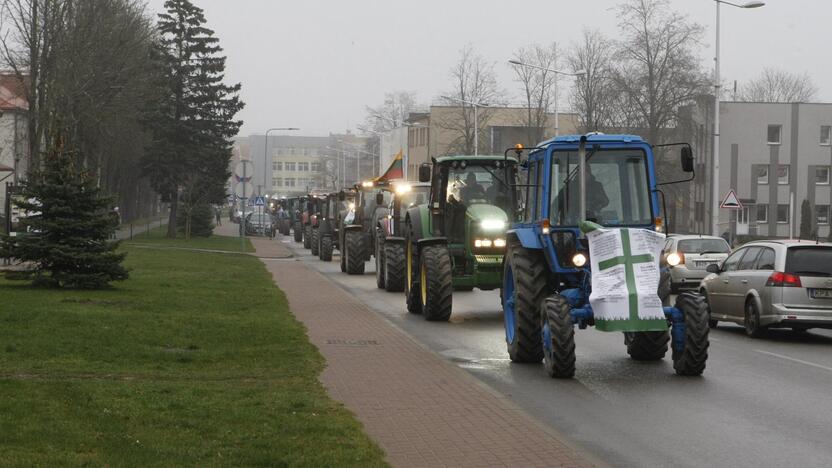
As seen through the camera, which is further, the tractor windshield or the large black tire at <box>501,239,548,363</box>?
the tractor windshield

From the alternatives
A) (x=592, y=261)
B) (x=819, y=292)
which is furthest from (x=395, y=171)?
(x=592, y=261)

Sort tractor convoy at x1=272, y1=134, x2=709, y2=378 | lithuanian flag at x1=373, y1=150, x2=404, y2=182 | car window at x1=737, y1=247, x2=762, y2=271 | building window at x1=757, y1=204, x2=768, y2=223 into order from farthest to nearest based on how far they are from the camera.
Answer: building window at x1=757, y1=204, x2=768, y2=223 < lithuanian flag at x1=373, y1=150, x2=404, y2=182 < car window at x1=737, y1=247, x2=762, y2=271 < tractor convoy at x1=272, y1=134, x2=709, y2=378

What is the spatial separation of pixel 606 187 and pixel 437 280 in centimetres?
588

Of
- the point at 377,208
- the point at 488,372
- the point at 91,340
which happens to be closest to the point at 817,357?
the point at 488,372

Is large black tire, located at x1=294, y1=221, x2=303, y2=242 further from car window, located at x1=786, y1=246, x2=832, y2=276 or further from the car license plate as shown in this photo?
the car license plate

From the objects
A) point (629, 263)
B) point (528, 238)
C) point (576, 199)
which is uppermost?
point (576, 199)

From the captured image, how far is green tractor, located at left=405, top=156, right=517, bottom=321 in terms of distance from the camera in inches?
792

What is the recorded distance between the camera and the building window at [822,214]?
81125 mm

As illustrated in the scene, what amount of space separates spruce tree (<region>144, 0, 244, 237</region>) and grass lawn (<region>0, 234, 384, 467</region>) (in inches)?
1700

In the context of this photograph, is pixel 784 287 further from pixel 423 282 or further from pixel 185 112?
pixel 185 112

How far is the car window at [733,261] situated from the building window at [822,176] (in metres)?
65.0

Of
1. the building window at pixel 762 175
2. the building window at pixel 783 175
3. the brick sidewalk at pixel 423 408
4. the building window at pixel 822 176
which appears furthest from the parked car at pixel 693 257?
the building window at pixel 822 176

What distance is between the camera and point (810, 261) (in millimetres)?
17875

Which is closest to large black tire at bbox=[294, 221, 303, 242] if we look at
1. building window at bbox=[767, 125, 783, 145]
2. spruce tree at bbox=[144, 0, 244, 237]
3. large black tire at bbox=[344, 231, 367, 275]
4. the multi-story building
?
spruce tree at bbox=[144, 0, 244, 237]
